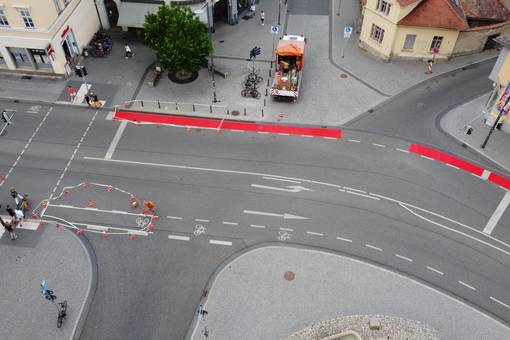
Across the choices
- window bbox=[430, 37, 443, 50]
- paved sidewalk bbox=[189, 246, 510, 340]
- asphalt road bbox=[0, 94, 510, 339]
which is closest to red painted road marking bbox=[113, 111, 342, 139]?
asphalt road bbox=[0, 94, 510, 339]

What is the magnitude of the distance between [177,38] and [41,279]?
2239 centimetres

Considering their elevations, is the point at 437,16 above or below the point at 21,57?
above

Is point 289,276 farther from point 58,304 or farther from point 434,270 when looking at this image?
point 58,304

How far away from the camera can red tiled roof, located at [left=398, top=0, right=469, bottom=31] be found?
4388 cm

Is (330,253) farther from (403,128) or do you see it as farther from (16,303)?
(16,303)

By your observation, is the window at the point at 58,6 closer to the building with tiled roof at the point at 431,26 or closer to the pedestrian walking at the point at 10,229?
the pedestrian walking at the point at 10,229

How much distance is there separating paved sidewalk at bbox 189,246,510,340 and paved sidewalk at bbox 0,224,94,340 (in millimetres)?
7673

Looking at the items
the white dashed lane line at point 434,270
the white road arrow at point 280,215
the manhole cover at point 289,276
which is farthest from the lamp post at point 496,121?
the manhole cover at point 289,276

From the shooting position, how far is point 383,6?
45125mm

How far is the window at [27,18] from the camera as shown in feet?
131

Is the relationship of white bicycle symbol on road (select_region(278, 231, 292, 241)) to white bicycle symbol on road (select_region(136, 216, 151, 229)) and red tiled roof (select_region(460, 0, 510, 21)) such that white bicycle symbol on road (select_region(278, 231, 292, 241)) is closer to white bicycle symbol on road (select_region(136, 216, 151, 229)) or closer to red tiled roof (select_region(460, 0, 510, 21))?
white bicycle symbol on road (select_region(136, 216, 151, 229))

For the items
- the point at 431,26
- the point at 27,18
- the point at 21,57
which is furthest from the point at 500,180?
the point at 21,57

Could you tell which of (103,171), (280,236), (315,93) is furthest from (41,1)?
(280,236)

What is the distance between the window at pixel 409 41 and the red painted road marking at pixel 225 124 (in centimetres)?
1362
